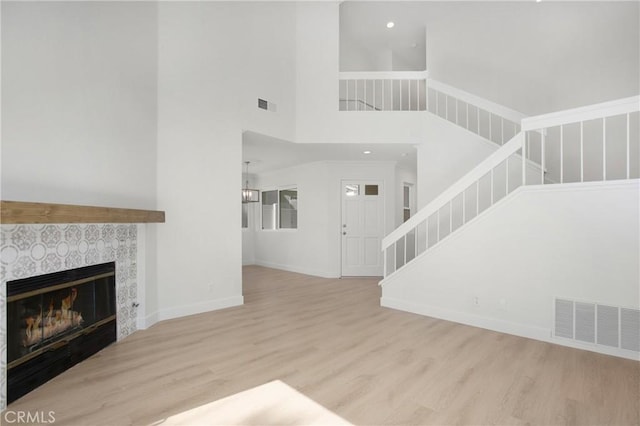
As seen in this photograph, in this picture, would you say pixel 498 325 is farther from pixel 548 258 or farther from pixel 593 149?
pixel 593 149

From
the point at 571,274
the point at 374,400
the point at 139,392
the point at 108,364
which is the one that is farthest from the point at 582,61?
the point at 108,364

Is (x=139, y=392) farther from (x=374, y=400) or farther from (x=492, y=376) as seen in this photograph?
(x=492, y=376)

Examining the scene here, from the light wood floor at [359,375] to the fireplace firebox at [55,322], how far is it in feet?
0.41

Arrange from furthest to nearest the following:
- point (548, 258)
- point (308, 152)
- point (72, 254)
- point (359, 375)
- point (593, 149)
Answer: point (308, 152)
point (593, 149)
point (548, 258)
point (72, 254)
point (359, 375)

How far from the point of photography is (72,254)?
8.38 feet

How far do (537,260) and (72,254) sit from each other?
4.47m

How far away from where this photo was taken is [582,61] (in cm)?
468

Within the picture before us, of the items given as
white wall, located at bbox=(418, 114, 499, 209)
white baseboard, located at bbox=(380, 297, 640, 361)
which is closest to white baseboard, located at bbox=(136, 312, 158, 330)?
white baseboard, located at bbox=(380, 297, 640, 361)

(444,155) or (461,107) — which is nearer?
(444,155)

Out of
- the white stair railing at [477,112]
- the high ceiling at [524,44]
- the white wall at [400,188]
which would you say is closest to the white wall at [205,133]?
the white stair railing at [477,112]

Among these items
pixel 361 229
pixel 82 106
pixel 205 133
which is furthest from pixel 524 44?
pixel 82 106

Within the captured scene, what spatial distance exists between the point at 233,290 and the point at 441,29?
6.27 metres

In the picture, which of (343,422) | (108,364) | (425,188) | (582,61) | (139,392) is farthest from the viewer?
(425,188)

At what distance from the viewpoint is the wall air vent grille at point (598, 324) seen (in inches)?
104
